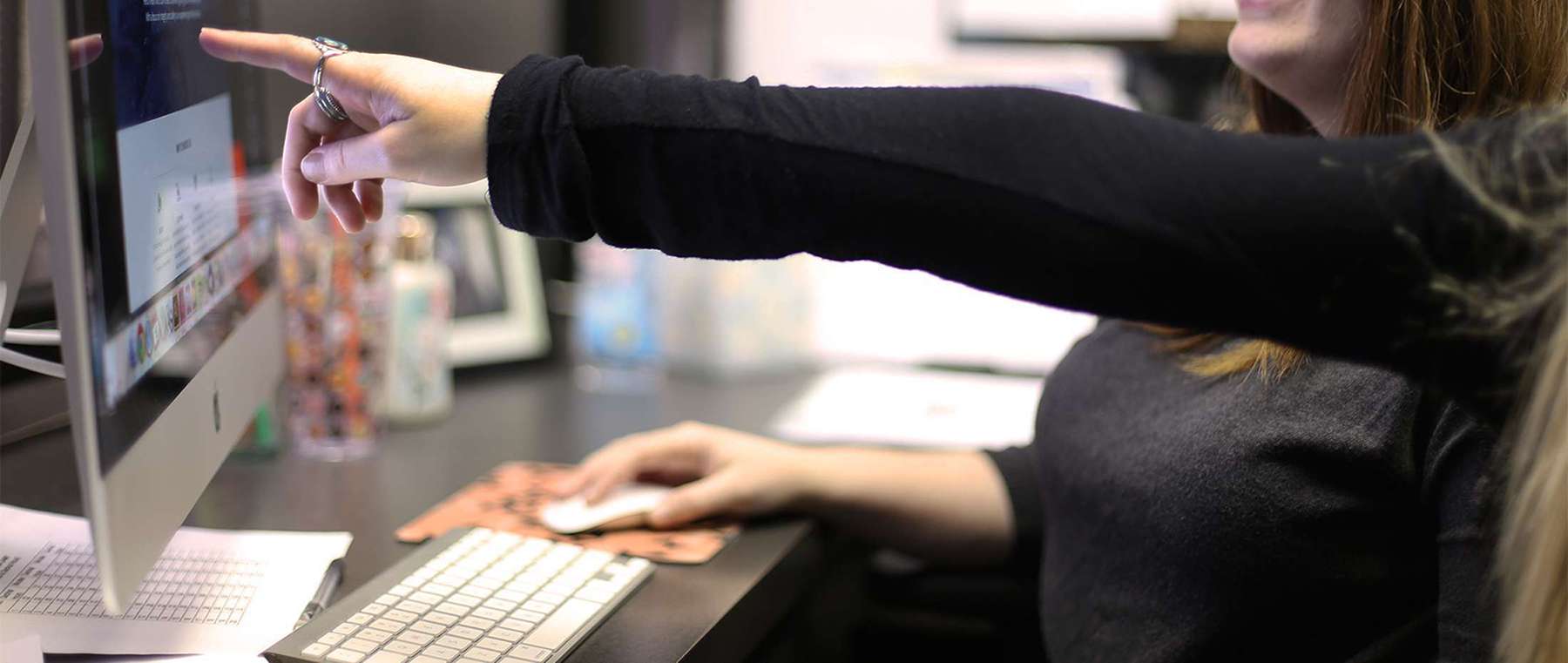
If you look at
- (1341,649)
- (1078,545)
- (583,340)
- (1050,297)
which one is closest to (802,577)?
(1078,545)

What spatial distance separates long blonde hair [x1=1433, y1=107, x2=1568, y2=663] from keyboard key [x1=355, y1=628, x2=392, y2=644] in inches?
22.9

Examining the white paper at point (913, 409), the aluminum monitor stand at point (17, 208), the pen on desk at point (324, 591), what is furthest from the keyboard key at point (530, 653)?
the white paper at point (913, 409)

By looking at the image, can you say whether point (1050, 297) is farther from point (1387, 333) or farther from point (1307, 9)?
point (1307, 9)

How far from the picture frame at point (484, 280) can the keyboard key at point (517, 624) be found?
2.51 feet

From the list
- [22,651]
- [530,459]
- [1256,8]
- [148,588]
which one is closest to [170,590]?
[148,588]

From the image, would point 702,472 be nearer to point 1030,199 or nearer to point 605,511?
point 605,511

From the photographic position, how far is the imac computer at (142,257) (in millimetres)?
602

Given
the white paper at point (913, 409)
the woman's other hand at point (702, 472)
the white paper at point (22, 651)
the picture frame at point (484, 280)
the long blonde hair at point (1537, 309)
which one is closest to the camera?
the long blonde hair at point (1537, 309)

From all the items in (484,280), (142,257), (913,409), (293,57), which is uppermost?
(293,57)

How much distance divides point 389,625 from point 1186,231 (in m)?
0.51

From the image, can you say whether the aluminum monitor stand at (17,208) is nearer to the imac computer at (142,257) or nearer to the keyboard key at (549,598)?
the imac computer at (142,257)

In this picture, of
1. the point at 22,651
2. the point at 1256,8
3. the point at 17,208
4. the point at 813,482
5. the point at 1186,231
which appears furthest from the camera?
the point at 813,482

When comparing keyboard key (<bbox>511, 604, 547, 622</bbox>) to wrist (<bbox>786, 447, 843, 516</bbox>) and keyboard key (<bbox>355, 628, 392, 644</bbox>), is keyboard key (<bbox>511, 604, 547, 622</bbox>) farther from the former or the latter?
wrist (<bbox>786, 447, 843, 516</bbox>)

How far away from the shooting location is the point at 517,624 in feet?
2.60
